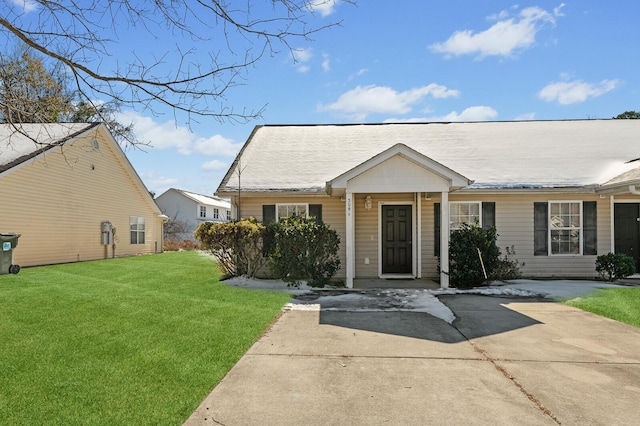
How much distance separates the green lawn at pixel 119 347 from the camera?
3.31m

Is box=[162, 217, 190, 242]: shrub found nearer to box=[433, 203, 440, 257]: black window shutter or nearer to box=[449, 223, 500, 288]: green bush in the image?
box=[433, 203, 440, 257]: black window shutter

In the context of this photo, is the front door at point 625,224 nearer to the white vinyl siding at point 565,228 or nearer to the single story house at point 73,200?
the white vinyl siding at point 565,228

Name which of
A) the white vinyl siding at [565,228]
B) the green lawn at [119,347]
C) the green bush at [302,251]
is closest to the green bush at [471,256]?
the white vinyl siding at [565,228]

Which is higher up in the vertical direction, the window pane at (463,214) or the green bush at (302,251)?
the window pane at (463,214)

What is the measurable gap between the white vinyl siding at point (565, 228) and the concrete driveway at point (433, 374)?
5.37 metres

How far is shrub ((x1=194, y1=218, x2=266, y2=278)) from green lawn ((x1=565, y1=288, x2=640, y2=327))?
7289 mm

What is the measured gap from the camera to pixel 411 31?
5242 mm

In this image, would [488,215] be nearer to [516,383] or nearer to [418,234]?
[418,234]

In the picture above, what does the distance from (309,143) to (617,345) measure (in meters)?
11.3

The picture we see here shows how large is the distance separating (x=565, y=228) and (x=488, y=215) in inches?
87.6

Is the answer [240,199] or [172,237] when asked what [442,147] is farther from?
[172,237]

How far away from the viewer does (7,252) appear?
Answer: 1200 cm

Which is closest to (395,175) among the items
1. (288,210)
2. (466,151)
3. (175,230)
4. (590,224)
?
(288,210)

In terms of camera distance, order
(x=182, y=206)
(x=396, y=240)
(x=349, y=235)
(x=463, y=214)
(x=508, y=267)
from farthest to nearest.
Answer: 1. (x=182, y=206)
2. (x=396, y=240)
3. (x=463, y=214)
4. (x=508, y=267)
5. (x=349, y=235)
